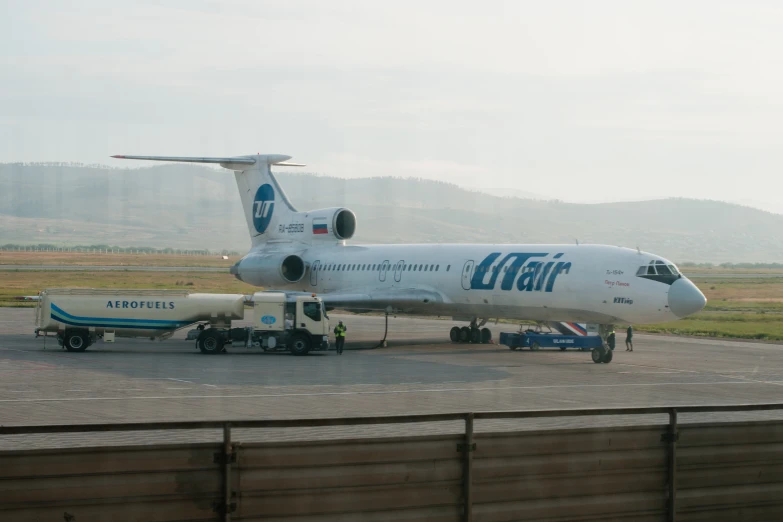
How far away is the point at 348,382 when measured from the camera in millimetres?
27859

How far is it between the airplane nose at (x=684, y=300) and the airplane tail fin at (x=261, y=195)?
2356cm

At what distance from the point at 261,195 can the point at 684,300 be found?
25896 millimetres

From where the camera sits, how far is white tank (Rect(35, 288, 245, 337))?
36438 millimetres

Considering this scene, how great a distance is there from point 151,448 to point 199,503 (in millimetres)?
648

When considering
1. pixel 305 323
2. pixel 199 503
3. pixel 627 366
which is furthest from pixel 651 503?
pixel 305 323

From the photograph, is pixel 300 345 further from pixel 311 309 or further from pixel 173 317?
pixel 173 317

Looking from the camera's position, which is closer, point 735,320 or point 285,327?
point 285,327

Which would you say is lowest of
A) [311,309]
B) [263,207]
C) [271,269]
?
[311,309]

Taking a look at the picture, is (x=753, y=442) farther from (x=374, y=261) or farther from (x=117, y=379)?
(x=374, y=261)

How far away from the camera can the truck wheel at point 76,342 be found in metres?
36.7

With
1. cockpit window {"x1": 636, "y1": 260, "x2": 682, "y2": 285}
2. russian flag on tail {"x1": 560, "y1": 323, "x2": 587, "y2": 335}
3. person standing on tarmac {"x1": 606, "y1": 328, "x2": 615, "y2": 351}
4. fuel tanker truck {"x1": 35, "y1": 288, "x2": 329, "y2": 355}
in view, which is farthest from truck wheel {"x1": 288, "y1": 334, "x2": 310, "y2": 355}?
cockpit window {"x1": 636, "y1": 260, "x2": 682, "y2": 285}

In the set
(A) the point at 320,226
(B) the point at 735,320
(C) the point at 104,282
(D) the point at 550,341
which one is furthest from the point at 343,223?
(C) the point at 104,282

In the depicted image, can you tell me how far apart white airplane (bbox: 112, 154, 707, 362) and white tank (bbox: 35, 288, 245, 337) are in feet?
22.9

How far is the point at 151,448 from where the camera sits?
26.0 ft
